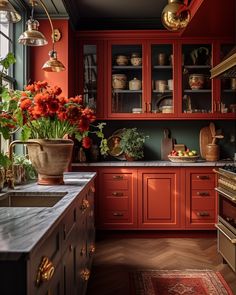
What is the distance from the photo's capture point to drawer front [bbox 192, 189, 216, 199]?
158 inches

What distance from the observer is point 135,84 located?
14.1ft

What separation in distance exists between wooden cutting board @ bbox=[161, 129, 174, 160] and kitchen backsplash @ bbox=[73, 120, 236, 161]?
0.05 metres

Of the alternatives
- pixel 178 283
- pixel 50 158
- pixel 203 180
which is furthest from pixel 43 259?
pixel 203 180

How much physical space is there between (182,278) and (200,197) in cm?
137

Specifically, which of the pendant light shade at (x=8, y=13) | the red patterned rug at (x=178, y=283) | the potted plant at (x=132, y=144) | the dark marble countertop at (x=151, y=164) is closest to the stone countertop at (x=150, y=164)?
the dark marble countertop at (x=151, y=164)

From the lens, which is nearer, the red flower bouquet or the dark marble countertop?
the red flower bouquet

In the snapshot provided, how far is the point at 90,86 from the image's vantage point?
430 centimetres

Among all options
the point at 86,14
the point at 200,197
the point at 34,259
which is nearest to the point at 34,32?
the point at 34,259

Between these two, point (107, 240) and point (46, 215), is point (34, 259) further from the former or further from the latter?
point (107, 240)

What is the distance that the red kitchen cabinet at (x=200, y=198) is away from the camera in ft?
13.2

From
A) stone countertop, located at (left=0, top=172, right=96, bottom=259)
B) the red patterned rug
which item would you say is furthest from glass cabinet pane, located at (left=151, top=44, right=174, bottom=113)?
stone countertop, located at (left=0, top=172, right=96, bottom=259)

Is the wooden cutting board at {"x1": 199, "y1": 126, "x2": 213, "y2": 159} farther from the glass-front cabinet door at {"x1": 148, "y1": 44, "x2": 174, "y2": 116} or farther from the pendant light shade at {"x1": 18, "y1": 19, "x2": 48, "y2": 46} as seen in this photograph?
the pendant light shade at {"x1": 18, "y1": 19, "x2": 48, "y2": 46}

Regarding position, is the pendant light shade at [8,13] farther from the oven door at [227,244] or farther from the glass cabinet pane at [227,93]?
the glass cabinet pane at [227,93]

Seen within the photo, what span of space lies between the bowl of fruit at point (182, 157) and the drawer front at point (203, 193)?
355 mm
